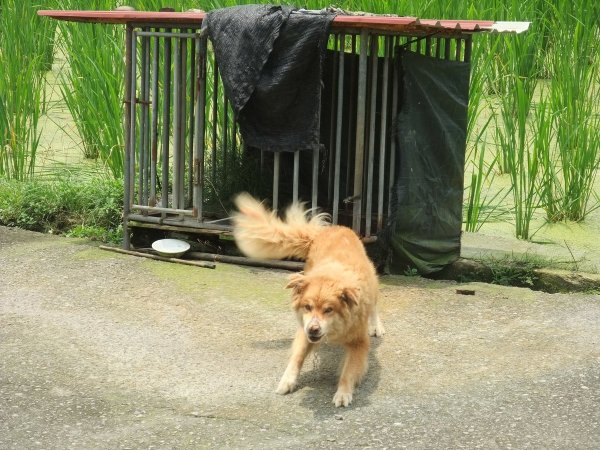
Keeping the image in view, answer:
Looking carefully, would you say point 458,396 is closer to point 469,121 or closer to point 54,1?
point 469,121

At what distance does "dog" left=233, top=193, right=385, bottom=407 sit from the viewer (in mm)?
4684

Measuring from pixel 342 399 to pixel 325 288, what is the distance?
503 millimetres

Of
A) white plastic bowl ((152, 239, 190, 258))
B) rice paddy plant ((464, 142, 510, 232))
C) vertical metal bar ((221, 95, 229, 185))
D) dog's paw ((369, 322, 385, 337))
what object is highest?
vertical metal bar ((221, 95, 229, 185))

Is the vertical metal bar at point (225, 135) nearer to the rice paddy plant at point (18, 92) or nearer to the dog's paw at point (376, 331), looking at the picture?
the rice paddy plant at point (18, 92)

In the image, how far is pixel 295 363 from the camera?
4.88 metres

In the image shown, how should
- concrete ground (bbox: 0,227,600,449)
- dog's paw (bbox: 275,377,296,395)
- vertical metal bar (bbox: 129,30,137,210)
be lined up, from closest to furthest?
concrete ground (bbox: 0,227,600,449)
dog's paw (bbox: 275,377,296,395)
vertical metal bar (bbox: 129,30,137,210)

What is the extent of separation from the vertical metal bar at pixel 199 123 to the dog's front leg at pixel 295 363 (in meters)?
2.23

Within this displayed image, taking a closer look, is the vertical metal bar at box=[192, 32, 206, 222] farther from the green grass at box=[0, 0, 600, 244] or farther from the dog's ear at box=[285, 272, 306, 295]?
the dog's ear at box=[285, 272, 306, 295]

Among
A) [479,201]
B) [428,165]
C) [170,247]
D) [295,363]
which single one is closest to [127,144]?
[170,247]

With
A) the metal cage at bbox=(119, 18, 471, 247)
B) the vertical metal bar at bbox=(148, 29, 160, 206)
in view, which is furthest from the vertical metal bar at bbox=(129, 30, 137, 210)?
the vertical metal bar at bbox=(148, 29, 160, 206)

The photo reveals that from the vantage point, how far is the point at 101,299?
20.4 ft

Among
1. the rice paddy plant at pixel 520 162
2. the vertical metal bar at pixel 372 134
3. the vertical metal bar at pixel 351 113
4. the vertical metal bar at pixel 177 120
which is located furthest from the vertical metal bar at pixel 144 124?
the rice paddy plant at pixel 520 162

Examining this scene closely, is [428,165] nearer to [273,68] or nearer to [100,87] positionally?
[273,68]

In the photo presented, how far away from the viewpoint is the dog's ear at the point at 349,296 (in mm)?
4702
